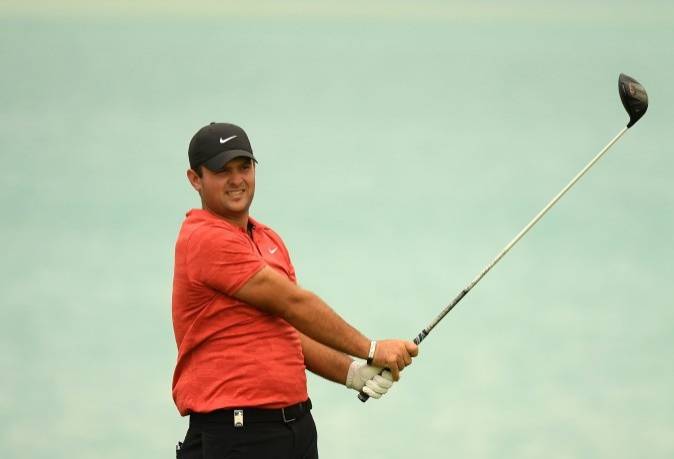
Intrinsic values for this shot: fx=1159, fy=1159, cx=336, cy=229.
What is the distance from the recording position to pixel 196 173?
2.97 metres

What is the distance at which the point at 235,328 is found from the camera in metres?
2.81

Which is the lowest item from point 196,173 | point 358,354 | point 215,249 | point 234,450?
point 234,450

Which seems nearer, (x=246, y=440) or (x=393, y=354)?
(x=246, y=440)

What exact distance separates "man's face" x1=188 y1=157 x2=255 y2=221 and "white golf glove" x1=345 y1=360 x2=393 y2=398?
526mm

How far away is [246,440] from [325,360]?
0.40m

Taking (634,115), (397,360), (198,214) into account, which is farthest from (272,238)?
(634,115)

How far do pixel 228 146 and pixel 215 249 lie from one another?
283mm

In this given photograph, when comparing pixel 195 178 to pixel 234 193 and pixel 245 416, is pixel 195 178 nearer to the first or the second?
pixel 234 193

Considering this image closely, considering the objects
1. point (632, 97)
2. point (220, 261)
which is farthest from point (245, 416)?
point (632, 97)

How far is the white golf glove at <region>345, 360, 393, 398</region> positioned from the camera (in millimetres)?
3035

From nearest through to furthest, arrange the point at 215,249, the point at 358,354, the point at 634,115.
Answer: the point at 215,249, the point at 358,354, the point at 634,115

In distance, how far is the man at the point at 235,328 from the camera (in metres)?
2.79

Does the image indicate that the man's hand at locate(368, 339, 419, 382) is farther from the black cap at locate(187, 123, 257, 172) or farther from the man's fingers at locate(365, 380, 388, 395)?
the black cap at locate(187, 123, 257, 172)

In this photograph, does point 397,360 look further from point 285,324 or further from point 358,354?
point 285,324
